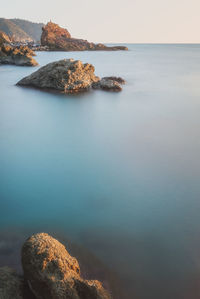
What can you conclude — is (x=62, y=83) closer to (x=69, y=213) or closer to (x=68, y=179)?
(x=68, y=179)

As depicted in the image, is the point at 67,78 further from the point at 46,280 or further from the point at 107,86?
the point at 46,280

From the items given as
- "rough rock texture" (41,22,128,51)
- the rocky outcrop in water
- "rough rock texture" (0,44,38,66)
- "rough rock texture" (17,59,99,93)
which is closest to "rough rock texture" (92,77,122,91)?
"rough rock texture" (17,59,99,93)

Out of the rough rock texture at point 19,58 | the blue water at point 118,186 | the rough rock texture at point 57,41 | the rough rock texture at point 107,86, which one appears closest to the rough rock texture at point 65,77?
the rough rock texture at point 107,86

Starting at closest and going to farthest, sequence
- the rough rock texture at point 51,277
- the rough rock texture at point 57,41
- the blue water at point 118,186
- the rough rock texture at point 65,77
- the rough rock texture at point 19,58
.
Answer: the rough rock texture at point 51,277 < the blue water at point 118,186 < the rough rock texture at point 65,77 < the rough rock texture at point 19,58 < the rough rock texture at point 57,41

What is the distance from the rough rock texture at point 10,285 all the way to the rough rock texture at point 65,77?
1221 cm

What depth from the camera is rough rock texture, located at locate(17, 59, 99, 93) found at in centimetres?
1420

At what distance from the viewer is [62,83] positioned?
14.2 meters

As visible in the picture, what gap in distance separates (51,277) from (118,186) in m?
2.78

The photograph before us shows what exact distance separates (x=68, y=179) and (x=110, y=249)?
219cm

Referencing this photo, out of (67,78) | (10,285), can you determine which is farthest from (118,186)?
(67,78)

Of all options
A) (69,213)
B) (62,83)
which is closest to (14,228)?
(69,213)

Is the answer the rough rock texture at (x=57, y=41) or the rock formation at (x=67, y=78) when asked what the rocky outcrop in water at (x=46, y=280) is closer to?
the rock formation at (x=67, y=78)

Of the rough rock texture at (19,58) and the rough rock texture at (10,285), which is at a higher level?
the rough rock texture at (19,58)

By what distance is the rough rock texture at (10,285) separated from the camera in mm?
2588
